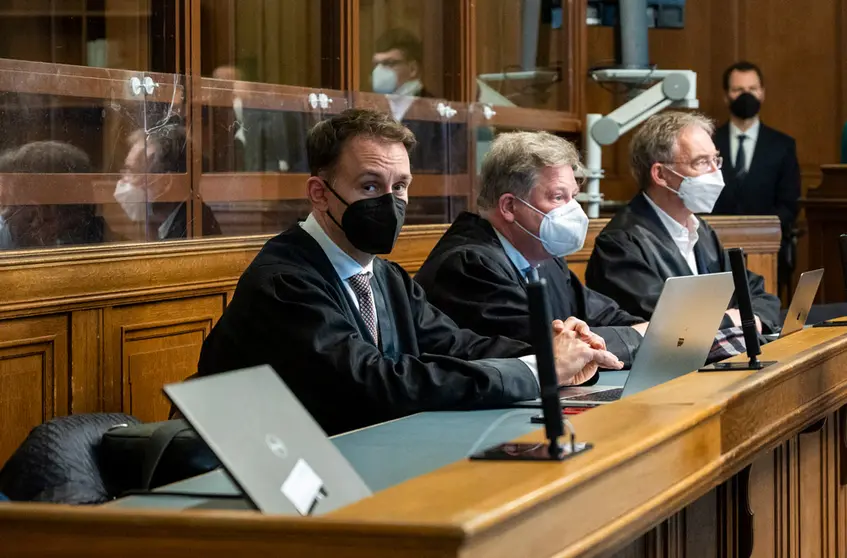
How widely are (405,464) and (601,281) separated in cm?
242

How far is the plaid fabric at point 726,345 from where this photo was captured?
3.43m

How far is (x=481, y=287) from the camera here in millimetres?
3443

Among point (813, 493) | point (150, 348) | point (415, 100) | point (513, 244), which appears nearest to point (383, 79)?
point (415, 100)

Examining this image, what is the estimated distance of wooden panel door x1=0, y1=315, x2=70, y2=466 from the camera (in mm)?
3021

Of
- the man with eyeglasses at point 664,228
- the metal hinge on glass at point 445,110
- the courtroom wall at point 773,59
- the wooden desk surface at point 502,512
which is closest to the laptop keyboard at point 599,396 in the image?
the wooden desk surface at point 502,512

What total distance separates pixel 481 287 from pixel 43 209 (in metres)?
1.15

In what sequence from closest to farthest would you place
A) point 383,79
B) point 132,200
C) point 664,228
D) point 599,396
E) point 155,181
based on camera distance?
point 599,396 → point 132,200 → point 155,181 → point 664,228 → point 383,79

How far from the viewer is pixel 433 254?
358 centimetres

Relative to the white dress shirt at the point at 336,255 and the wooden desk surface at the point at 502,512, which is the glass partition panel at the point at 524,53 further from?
the wooden desk surface at the point at 502,512

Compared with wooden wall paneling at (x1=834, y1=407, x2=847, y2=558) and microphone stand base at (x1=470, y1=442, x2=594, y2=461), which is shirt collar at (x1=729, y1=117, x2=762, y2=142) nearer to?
wooden wall paneling at (x1=834, y1=407, x2=847, y2=558)

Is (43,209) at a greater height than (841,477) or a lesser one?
greater

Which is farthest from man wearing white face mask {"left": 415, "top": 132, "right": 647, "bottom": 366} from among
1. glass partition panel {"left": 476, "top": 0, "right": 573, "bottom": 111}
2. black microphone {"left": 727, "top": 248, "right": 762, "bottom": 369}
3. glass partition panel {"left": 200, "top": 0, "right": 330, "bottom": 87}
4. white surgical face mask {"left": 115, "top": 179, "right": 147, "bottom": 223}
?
glass partition panel {"left": 476, "top": 0, "right": 573, "bottom": 111}

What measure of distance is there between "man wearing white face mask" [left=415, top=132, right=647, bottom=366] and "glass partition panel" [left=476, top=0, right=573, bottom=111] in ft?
6.93

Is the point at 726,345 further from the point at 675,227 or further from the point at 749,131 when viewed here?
the point at 749,131
